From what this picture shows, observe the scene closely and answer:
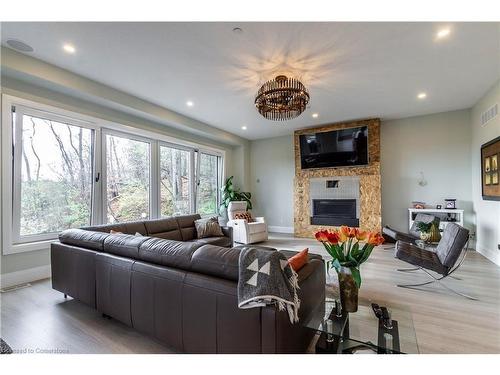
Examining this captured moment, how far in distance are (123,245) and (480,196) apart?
19.8 feet

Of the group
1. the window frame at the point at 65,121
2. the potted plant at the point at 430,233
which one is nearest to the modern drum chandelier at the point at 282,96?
the window frame at the point at 65,121

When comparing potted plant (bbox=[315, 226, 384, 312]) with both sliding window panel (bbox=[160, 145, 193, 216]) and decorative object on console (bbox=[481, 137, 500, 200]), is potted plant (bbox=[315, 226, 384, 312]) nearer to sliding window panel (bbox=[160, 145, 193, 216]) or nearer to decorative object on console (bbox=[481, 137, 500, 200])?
decorative object on console (bbox=[481, 137, 500, 200])

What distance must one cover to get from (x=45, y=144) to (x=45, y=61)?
1177 mm

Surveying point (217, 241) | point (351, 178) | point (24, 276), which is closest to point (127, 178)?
point (24, 276)

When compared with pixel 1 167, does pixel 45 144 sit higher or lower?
higher

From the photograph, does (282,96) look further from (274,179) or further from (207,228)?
(274,179)

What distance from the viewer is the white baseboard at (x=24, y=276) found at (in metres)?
3.14

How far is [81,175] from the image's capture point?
13.4 feet

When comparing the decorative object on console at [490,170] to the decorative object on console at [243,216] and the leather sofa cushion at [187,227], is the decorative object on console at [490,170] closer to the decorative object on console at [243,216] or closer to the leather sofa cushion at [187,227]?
the decorative object on console at [243,216]

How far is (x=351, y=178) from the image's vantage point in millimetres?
6234

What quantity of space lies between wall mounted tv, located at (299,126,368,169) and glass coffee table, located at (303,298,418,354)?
4.82 meters
